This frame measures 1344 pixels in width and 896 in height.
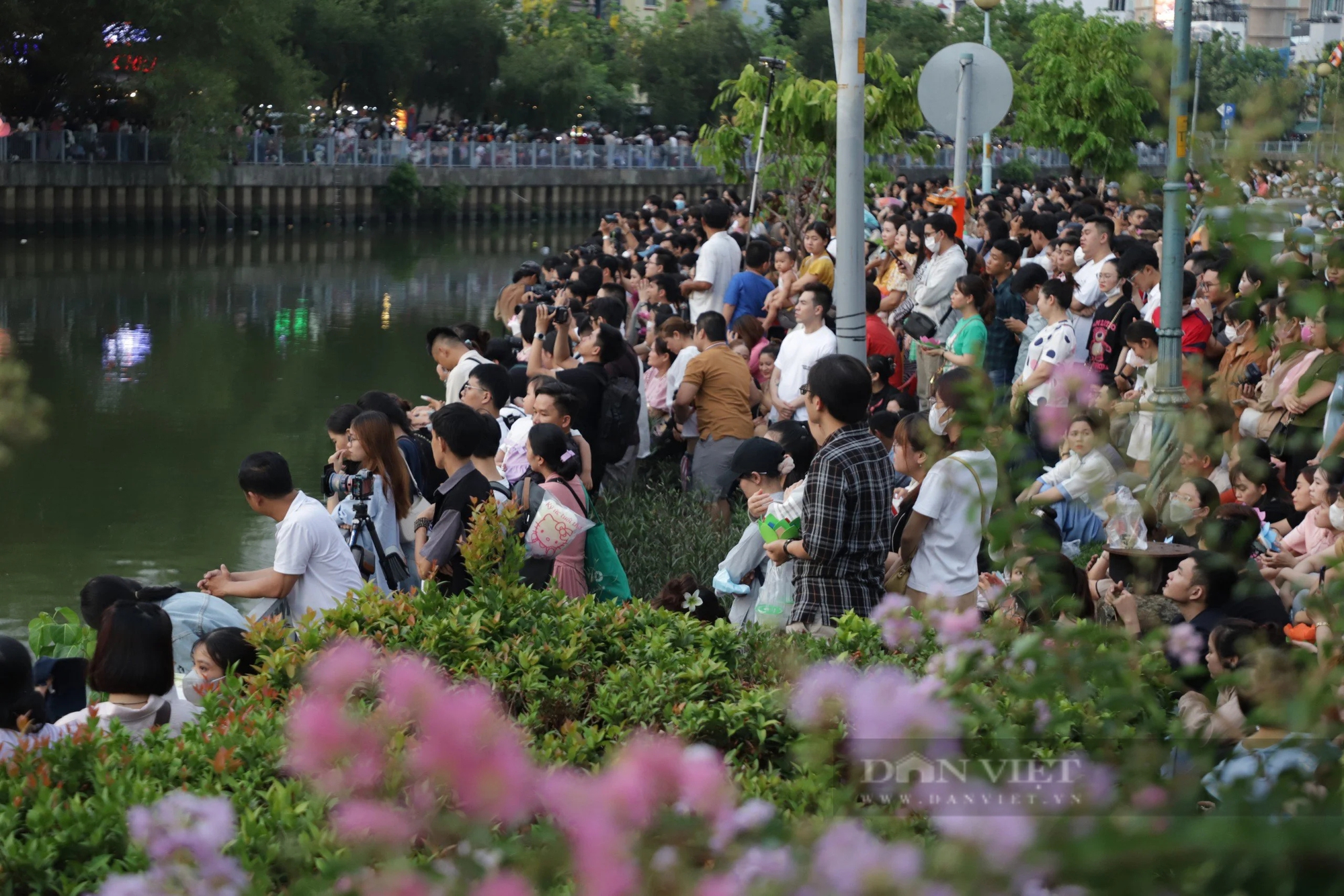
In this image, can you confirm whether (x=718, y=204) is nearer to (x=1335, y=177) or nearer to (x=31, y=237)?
(x=1335, y=177)

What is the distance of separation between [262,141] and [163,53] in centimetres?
574

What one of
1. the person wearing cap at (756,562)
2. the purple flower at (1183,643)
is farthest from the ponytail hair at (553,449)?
the purple flower at (1183,643)

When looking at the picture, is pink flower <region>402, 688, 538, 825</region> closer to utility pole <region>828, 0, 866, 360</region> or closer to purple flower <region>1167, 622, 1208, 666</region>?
purple flower <region>1167, 622, 1208, 666</region>

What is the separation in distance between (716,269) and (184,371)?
33.6 feet

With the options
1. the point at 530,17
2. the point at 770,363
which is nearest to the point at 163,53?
the point at 530,17

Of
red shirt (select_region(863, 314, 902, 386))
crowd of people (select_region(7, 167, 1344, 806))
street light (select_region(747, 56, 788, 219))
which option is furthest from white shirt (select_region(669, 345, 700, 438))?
street light (select_region(747, 56, 788, 219))

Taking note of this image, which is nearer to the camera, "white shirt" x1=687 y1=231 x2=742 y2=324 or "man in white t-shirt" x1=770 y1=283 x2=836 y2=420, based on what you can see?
"man in white t-shirt" x1=770 y1=283 x2=836 y2=420

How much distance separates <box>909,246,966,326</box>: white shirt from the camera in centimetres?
894

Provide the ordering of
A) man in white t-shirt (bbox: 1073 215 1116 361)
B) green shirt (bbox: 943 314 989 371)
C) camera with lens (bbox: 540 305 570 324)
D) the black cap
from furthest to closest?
man in white t-shirt (bbox: 1073 215 1116 361), camera with lens (bbox: 540 305 570 324), green shirt (bbox: 943 314 989 371), the black cap

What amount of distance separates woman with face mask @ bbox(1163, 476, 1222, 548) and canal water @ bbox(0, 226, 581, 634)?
111 inches

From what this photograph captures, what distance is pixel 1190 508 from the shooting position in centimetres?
302

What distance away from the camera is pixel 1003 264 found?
30.0 ft

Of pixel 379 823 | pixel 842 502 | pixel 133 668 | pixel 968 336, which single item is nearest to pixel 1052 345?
pixel 968 336

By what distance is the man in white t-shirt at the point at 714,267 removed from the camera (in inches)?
416
